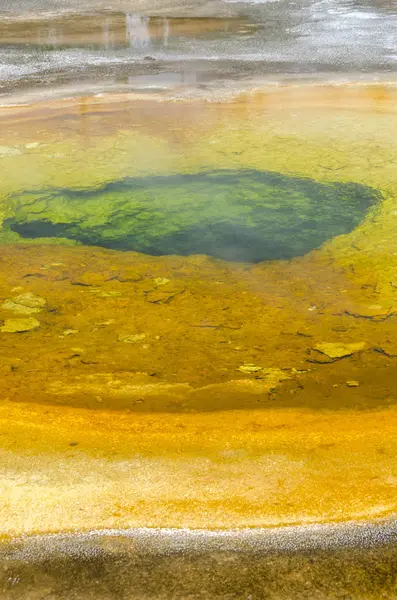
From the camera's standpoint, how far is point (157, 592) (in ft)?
5.78

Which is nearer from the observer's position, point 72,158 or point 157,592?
point 157,592

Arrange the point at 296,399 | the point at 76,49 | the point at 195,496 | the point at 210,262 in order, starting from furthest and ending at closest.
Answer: the point at 76,49 → the point at 210,262 → the point at 296,399 → the point at 195,496

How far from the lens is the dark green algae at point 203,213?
414cm

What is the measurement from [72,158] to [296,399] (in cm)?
331

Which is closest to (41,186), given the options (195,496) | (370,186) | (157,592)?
(370,186)

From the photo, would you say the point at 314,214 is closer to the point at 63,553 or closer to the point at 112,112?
the point at 112,112

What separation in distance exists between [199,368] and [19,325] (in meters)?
0.96

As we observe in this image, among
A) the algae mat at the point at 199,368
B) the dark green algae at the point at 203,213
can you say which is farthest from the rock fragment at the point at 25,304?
the dark green algae at the point at 203,213

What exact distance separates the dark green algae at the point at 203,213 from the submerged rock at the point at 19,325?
998 millimetres

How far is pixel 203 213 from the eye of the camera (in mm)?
4488

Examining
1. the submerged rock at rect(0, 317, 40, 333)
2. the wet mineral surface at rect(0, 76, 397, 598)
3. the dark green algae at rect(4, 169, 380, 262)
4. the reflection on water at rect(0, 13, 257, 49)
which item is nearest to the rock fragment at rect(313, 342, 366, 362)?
the wet mineral surface at rect(0, 76, 397, 598)

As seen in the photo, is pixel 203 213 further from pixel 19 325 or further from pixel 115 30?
pixel 115 30

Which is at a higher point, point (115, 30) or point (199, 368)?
point (115, 30)

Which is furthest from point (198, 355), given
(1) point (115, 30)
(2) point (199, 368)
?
(1) point (115, 30)
